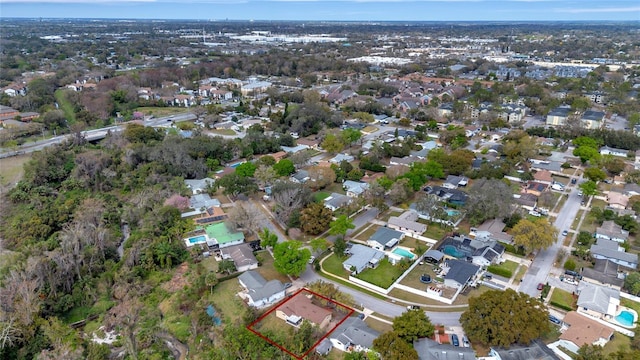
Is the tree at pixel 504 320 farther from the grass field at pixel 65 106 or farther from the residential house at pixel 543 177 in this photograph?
the grass field at pixel 65 106

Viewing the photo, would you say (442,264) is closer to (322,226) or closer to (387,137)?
(322,226)

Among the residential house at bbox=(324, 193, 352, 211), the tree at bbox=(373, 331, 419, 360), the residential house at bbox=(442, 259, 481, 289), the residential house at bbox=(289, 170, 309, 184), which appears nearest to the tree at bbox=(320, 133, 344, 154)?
the residential house at bbox=(289, 170, 309, 184)

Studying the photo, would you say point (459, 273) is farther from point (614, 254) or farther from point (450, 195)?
point (450, 195)

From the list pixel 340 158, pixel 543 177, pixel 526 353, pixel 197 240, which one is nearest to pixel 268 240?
pixel 197 240

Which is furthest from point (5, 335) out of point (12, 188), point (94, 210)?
point (12, 188)

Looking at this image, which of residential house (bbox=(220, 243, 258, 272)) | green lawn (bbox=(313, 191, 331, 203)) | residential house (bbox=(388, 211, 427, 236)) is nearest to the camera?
residential house (bbox=(220, 243, 258, 272))

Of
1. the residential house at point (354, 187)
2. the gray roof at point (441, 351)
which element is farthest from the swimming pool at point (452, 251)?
the residential house at point (354, 187)

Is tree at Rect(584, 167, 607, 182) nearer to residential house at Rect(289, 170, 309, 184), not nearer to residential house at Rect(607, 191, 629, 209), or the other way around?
residential house at Rect(607, 191, 629, 209)
